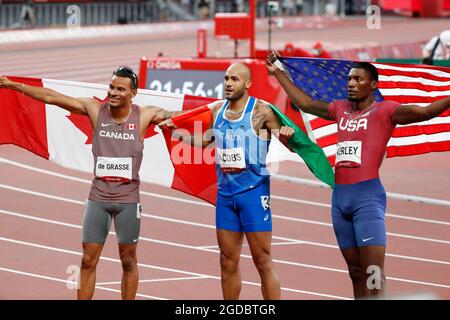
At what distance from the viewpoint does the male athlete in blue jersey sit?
1002cm

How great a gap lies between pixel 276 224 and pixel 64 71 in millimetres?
15897

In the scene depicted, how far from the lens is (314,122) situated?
1186cm

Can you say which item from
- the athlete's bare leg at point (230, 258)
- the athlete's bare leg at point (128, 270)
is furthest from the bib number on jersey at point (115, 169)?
the athlete's bare leg at point (230, 258)

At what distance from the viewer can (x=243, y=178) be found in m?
10.1

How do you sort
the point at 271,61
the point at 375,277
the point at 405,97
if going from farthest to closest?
the point at 405,97, the point at 271,61, the point at 375,277

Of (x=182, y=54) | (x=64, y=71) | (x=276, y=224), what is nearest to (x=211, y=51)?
(x=182, y=54)

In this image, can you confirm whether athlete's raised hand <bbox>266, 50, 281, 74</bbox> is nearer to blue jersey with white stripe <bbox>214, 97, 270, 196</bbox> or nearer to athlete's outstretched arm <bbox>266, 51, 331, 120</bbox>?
athlete's outstretched arm <bbox>266, 51, 331, 120</bbox>

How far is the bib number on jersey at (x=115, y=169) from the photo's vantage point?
10.1 metres

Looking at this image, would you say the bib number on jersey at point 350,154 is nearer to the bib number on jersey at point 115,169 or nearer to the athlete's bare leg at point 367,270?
the athlete's bare leg at point 367,270

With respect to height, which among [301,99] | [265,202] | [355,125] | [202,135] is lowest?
[265,202]

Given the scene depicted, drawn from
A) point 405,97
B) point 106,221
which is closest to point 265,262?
point 106,221

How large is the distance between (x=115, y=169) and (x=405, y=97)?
10.0 feet

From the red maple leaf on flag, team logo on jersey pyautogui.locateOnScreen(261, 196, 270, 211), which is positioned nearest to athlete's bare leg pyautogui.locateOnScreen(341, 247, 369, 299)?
team logo on jersey pyautogui.locateOnScreen(261, 196, 270, 211)

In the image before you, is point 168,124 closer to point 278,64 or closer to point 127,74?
point 127,74
